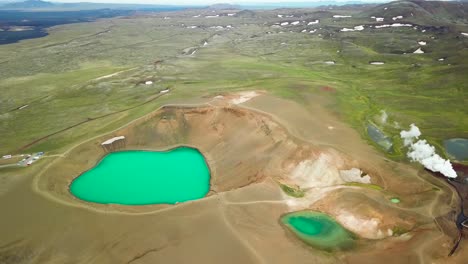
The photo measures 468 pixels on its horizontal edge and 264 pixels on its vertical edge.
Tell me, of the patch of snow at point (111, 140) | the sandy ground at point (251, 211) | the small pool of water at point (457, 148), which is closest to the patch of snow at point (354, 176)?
the sandy ground at point (251, 211)

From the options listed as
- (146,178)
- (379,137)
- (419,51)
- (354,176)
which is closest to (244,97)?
(379,137)

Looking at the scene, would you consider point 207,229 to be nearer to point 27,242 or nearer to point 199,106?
point 27,242

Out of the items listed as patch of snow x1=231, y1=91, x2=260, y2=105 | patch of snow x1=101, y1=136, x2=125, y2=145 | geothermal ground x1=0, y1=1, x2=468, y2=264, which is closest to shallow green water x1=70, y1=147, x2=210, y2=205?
geothermal ground x1=0, y1=1, x2=468, y2=264

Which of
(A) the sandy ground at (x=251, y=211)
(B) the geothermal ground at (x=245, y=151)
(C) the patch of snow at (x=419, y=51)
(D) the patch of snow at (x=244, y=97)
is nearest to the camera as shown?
(A) the sandy ground at (x=251, y=211)

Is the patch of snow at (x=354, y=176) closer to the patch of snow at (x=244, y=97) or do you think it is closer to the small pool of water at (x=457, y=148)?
the small pool of water at (x=457, y=148)

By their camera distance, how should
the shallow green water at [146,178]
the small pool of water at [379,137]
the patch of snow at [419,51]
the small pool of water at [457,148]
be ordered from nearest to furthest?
the shallow green water at [146,178] → the small pool of water at [457,148] → the small pool of water at [379,137] → the patch of snow at [419,51]

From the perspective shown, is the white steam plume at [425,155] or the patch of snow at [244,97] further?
the patch of snow at [244,97]

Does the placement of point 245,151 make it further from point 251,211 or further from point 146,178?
point 251,211
